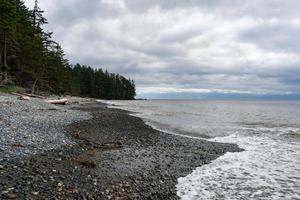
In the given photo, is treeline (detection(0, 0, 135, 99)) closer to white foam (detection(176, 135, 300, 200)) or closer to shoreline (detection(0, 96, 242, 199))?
shoreline (detection(0, 96, 242, 199))

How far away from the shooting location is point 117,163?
14.7 meters

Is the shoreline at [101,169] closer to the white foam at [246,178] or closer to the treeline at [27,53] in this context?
the white foam at [246,178]

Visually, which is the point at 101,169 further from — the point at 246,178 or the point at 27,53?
the point at 27,53

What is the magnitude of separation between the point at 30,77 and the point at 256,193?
58.2 m

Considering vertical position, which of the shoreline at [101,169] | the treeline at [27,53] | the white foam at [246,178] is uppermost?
the treeline at [27,53]

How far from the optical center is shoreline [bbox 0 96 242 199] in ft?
31.6

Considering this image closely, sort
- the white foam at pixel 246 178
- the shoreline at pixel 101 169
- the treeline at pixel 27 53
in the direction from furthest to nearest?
the treeline at pixel 27 53
the white foam at pixel 246 178
the shoreline at pixel 101 169

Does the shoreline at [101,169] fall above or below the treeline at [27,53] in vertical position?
below

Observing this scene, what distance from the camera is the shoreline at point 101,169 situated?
962 cm

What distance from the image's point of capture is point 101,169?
13.1 meters

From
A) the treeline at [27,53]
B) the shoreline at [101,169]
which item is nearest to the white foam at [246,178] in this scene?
the shoreline at [101,169]

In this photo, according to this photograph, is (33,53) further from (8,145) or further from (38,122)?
(8,145)

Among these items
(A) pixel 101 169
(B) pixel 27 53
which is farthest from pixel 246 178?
(B) pixel 27 53

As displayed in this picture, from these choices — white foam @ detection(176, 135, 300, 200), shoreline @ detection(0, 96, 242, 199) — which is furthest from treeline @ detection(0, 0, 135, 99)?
white foam @ detection(176, 135, 300, 200)
